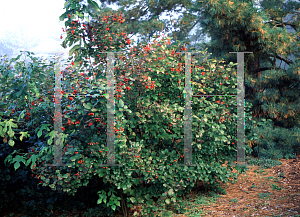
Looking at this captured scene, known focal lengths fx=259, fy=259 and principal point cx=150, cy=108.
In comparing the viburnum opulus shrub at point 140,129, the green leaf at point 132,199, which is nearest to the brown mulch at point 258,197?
the green leaf at point 132,199

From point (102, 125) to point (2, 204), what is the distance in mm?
2513

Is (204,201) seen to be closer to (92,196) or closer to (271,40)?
(92,196)

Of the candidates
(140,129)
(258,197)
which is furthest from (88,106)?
(258,197)

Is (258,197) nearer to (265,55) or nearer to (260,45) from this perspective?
(260,45)

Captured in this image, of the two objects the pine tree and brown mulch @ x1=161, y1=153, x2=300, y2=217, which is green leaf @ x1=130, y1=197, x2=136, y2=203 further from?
the pine tree

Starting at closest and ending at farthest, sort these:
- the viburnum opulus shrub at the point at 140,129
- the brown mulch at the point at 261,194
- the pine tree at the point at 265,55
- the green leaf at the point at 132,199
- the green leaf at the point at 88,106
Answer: the green leaf at the point at 88,106 < the viburnum opulus shrub at the point at 140,129 < the green leaf at the point at 132,199 < the brown mulch at the point at 261,194 < the pine tree at the point at 265,55

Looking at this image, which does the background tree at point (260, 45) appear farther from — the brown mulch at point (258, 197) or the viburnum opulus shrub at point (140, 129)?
the viburnum opulus shrub at point (140, 129)

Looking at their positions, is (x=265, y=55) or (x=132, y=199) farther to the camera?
(x=265, y=55)

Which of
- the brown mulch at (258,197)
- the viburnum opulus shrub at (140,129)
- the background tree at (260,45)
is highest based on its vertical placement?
the background tree at (260,45)

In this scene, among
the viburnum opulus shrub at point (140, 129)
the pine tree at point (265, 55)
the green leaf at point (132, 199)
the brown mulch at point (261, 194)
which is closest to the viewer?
the viburnum opulus shrub at point (140, 129)

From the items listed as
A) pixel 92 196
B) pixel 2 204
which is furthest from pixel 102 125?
pixel 2 204

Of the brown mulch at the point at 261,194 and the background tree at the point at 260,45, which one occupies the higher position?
the background tree at the point at 260,45

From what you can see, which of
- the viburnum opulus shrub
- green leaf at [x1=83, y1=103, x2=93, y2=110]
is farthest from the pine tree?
green leaf at [x1=83, y1=103, x2=93, y2=110]

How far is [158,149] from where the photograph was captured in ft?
11.3
